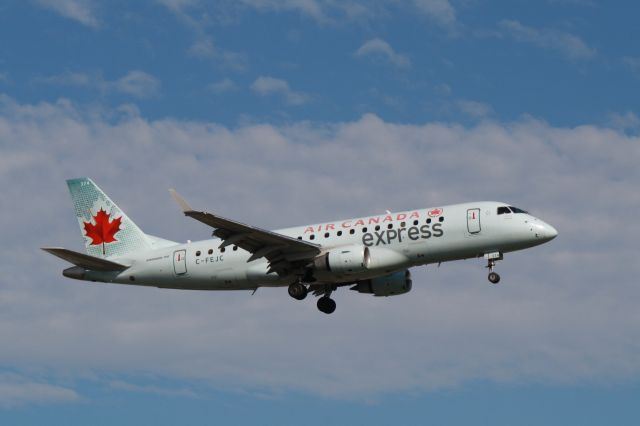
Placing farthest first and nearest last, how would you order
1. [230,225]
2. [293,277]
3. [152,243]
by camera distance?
[152,243]
[293,277]
[230,225]

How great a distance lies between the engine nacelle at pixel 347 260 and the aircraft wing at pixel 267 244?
0.99m

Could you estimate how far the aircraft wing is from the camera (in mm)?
48875

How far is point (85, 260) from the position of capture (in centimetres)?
5400

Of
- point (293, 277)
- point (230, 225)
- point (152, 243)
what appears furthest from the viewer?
point (152, 243)

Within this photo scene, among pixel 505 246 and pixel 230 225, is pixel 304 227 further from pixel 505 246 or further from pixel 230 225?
pixel 505 246

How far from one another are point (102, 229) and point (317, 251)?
43.2 feet

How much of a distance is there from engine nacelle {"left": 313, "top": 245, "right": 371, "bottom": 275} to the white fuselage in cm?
46

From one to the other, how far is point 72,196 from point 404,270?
59.7ft

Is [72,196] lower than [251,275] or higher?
higher

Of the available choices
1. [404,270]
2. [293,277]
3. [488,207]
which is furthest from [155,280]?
[488,207]

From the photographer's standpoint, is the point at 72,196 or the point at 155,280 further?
the point at 72,196

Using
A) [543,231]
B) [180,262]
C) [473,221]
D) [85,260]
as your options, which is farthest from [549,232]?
[85,260]

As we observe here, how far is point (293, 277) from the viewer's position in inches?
2082

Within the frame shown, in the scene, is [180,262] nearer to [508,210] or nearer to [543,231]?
[508,210]
